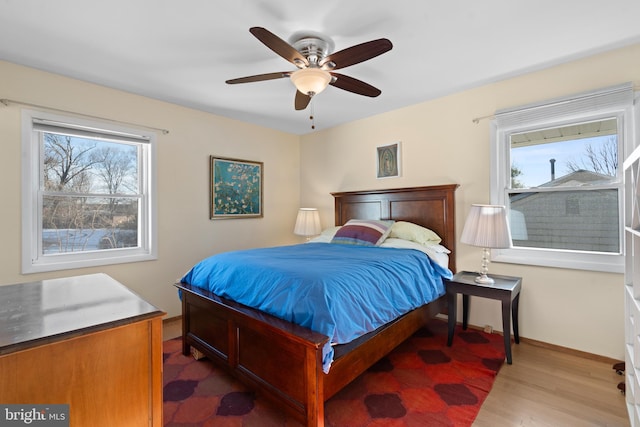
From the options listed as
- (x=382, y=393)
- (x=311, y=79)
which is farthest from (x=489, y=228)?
(x=311, y=79)

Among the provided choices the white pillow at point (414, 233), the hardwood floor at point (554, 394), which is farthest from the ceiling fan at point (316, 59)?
the hardwood floor at point (554, 394)

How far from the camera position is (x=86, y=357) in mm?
913

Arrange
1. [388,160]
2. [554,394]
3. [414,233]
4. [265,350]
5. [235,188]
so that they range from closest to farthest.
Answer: [265,350]
[554,394]
[414,233]
[388,160]
[235,188]

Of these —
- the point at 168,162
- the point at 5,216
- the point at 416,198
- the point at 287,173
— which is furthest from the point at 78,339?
the point at 287,173

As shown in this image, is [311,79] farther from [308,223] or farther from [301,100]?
[308,223]

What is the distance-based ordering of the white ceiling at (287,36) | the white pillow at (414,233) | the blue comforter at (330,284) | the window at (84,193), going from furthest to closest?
the white pillow at (414,233)
the window at (84,193)
the white ceiling at (287,36)
the blue comforter at (330,284)

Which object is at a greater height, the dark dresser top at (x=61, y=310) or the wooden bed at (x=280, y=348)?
the dark dresser top at (x=61, y=310)

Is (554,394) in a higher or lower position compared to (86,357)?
lower

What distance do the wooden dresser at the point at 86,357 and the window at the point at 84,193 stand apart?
1.93 metres

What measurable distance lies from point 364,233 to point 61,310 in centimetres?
258

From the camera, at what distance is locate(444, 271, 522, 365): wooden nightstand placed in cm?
227

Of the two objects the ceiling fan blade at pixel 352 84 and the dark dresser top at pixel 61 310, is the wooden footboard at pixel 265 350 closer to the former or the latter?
the dark dresser top at pixel 61 310

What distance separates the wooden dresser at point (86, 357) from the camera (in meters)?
0.82

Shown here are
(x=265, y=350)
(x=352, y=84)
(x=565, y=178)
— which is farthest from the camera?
(x=565, y=178)
